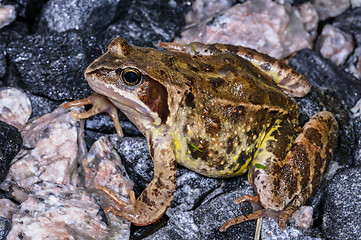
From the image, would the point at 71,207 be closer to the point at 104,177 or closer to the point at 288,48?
the point at 104,177

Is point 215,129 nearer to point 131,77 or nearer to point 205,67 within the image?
point 205,67

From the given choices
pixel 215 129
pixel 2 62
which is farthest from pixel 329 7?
pixel 2 62

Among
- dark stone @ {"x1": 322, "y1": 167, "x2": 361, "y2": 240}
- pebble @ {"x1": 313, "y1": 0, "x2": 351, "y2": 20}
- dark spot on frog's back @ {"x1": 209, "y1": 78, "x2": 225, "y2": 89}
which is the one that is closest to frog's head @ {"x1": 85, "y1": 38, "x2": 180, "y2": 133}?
dark spot on frog's back @ {"x1": 209, "y1": 78, "x2": 225, "y2": 89}

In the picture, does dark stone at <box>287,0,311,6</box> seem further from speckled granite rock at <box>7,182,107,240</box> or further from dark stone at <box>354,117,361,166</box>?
speckled granite rock at <box>7,182,107,240</box>

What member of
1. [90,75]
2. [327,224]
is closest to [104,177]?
[90,75]

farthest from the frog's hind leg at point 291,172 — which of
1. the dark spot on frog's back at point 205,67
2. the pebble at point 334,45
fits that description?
the pebble at point 334,45
